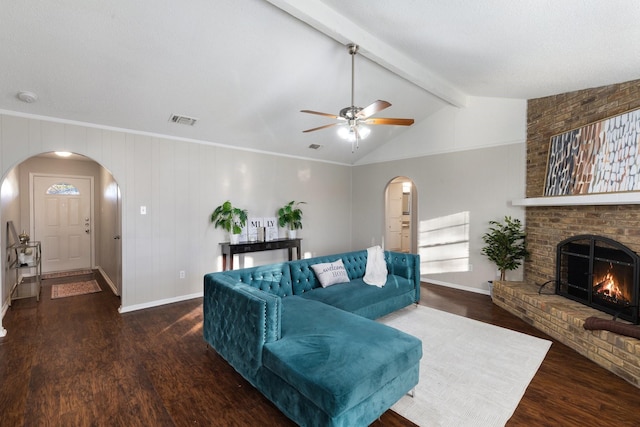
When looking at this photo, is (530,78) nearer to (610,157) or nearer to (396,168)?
(610,157)

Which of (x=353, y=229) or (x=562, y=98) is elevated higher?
(x=562, y=98)

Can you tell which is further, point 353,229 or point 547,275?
point 353,229

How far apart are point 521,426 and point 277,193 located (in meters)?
4.79

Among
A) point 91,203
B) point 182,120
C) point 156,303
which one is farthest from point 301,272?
point 91,203

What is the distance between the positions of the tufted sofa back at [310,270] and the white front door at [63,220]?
582 cm

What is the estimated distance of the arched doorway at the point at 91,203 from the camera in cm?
460

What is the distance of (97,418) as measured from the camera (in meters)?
2.06

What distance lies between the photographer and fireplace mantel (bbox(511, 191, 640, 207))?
9.63 feet

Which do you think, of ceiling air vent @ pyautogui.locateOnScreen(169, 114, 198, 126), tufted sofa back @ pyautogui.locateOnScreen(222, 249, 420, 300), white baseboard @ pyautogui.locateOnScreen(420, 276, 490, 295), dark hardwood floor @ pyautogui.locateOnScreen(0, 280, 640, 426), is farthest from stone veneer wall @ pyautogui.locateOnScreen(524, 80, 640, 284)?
ceiling air vent @ pyautogui.locateOnScreen(169, 114, 198, 126)

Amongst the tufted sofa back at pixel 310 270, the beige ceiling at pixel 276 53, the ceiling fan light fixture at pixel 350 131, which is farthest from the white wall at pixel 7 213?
the ceiling fan light fixture at pixel 350 131

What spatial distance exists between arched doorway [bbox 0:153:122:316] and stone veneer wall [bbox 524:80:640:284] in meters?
6.09

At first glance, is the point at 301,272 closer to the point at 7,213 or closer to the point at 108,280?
the point at 108,280

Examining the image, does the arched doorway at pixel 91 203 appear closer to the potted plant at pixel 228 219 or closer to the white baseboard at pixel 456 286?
the potted plant at pixel 228 219

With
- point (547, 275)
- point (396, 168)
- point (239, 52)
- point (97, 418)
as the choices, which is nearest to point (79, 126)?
point (239, 52)
